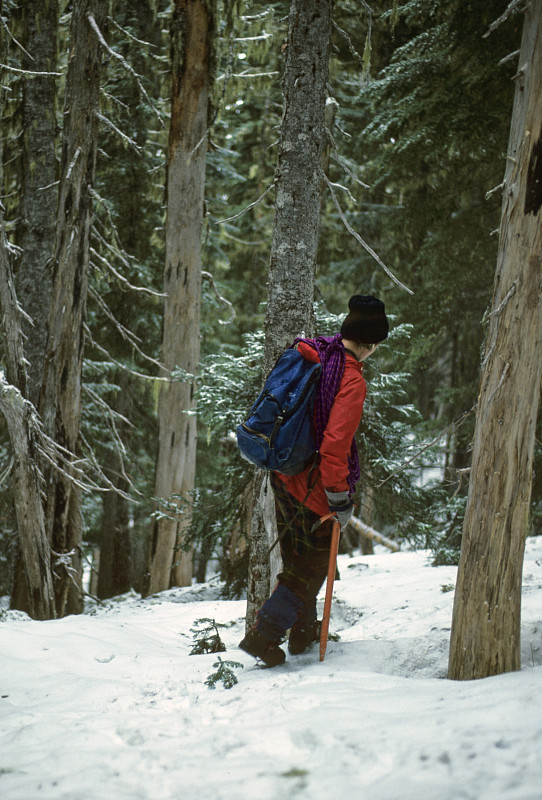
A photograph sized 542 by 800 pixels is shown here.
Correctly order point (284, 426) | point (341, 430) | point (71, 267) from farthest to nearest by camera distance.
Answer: point (71, 267), point (284, 426), point (341, 430)

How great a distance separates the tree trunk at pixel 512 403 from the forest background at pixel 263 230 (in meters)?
0.37

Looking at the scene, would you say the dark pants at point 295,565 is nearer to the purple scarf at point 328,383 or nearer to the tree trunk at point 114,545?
the purple scarf at point 328,383

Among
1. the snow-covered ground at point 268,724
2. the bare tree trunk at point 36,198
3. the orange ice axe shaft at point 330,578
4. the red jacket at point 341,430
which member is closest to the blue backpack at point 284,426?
the red jacket at point 341,430

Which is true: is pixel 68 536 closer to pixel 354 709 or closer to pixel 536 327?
pixel 354 709

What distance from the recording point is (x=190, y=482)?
10.4 m

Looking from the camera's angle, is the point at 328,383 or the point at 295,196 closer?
the point at 328,383

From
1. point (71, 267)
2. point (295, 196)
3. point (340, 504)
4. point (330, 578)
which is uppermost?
point (295, 196)

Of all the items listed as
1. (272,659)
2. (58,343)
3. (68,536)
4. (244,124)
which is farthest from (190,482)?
(244,124)

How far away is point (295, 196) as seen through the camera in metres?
5.11

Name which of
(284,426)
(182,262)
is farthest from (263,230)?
(284,426)

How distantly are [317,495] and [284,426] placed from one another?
56 cm

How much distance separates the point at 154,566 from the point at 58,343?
4270 mm

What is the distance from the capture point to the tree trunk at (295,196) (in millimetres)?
5059

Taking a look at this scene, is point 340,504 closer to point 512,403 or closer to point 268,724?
point 512,403
